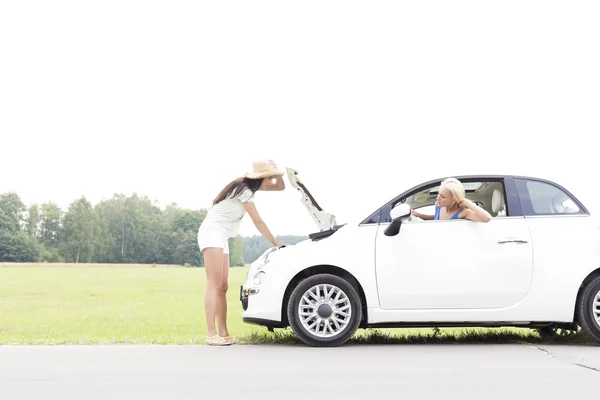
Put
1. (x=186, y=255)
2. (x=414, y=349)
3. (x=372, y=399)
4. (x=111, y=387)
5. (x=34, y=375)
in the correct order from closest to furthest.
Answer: (x=372, y=399) < (x=111, y=387) < (x=34, y=375) < (x=414, y=349) < (x=186, y=255)

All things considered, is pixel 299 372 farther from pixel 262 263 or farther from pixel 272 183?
pixel 272 183

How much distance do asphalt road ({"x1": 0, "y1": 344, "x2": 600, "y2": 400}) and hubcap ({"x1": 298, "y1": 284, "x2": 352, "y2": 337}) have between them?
0.24 m

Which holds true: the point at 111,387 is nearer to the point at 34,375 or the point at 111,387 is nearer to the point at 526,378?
the point at 34,375

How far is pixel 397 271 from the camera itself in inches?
319

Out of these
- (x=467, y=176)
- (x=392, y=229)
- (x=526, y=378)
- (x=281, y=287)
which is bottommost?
(x=526, y=378)

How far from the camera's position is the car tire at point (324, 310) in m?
7.95

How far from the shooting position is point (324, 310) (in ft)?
26.1

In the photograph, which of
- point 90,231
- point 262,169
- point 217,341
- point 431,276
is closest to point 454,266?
point 431,276

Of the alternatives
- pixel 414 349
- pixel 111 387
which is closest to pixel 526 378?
pixel 414 349

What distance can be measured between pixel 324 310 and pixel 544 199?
2.74m

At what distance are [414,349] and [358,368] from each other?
57.5 inches

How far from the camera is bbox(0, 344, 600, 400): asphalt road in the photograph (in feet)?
18.4

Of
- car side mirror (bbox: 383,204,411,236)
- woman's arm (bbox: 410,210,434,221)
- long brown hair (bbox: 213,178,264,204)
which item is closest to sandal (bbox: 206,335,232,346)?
long brown hair (bbox: 213,178,264,204)

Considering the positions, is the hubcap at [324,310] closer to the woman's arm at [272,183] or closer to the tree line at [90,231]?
the woman's arm at [272,183]
